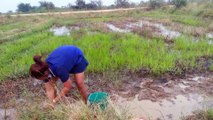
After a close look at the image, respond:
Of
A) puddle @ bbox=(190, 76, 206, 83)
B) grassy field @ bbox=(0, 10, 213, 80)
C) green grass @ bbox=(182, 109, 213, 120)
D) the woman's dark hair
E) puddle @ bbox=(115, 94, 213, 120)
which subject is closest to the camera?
the woman's dark hair

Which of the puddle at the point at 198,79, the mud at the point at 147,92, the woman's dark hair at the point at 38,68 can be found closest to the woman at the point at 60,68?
the woman's dark hair at the point at 38,68

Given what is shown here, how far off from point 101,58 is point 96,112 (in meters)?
3.04

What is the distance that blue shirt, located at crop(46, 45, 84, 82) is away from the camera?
3.05 metres

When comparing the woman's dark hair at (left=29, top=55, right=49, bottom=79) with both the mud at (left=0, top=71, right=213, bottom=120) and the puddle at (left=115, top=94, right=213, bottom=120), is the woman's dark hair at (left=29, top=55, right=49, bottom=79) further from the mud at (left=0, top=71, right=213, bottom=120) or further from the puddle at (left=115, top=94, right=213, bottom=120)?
the puddle at (left=115, top=94, right=213, bottom=120)

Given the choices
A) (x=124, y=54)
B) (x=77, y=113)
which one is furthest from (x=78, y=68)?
(x=124, y=54)

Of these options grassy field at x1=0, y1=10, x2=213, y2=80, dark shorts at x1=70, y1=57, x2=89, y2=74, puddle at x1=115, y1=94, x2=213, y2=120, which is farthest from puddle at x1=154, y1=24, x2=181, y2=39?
dark shorts at x1=70, y1=57, x2=89, y2=74

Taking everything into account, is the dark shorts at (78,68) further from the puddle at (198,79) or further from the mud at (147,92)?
the puddle at (198,79)

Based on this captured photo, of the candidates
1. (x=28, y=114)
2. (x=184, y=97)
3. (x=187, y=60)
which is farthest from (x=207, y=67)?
(x=28, y=114)

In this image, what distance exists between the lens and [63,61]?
3.14 meters

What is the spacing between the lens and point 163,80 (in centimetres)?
484

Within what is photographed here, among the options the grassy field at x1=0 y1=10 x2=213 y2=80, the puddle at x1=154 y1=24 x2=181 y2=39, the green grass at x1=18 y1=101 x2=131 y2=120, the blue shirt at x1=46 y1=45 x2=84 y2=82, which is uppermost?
the blue shirt at x1=46 y1=45 x2=84 y2=82

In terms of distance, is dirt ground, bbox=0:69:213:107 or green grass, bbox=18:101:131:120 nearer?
green grass, bbox=18:101:131:120

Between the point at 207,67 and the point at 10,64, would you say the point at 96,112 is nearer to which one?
the point at 207,67

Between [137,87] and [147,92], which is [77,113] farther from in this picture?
[137,87]
